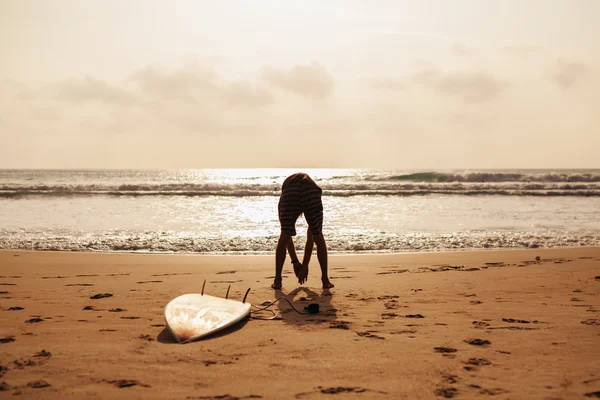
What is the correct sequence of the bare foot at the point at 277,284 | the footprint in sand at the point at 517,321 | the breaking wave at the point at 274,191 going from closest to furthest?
the footprint in sand at the point at 517,321
the bare foot at the point at 277,284
the breaking wave at the point at 274,191

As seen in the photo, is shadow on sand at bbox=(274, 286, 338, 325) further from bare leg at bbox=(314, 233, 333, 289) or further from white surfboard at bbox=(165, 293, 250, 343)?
white surfboard at bbox=(165, 293, 250, 343)

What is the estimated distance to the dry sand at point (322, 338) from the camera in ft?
9.59

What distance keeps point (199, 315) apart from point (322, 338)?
108cm

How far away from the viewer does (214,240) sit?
9.88 m

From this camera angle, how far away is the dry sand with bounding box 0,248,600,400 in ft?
9.59

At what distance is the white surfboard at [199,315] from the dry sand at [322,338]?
3.5 inches

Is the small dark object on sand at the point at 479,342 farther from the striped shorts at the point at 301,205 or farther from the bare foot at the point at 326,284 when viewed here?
the striped shorts at the point at 301,205

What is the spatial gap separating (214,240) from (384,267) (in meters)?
3.94

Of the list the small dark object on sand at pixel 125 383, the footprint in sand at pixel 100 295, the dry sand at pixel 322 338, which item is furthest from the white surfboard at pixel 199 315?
the footprint in sand at pixel 100 295

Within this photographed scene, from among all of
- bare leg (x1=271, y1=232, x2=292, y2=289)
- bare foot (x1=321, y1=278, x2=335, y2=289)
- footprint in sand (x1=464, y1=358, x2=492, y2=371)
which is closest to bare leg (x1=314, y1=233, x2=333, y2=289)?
bare foot (x1=321, y1=278, x2=335, y2=289)

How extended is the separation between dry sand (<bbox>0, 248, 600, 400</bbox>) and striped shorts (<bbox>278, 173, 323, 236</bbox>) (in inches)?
29.3

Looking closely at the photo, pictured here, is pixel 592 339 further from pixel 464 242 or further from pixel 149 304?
pixel 464 242

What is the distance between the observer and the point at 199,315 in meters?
4.20

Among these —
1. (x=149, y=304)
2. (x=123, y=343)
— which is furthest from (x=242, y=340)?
(x=149, y=304)
